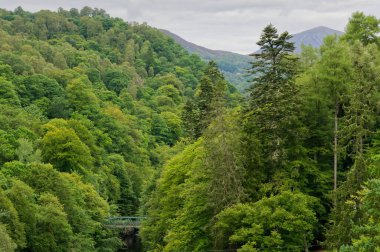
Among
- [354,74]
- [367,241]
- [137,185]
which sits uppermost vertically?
[354,74]

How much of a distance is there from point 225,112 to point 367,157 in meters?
8.50

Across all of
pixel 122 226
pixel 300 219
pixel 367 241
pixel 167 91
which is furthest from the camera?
pixel 167 91

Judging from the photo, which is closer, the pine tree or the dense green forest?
the dense green forest

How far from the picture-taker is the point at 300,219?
92.4ft

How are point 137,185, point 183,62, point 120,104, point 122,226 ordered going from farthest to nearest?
point 183,62 → point 120,104 → point 137,185 → point 122,226

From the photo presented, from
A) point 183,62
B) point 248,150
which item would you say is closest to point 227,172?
point 248,150

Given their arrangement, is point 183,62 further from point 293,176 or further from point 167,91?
point 293,176

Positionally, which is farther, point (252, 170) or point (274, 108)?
point (252, 170)

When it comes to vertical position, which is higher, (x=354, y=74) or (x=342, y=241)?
(x=354, y=74)

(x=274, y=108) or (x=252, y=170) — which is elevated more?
(x=274, y=108)

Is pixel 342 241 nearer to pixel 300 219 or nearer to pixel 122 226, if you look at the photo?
pixel 300 219

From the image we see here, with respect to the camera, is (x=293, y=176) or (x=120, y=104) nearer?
(x=293, y=176)

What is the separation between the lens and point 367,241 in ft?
59.9

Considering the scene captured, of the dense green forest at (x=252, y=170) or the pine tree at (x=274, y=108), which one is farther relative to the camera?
the pine tree at (x=274, y=108)
